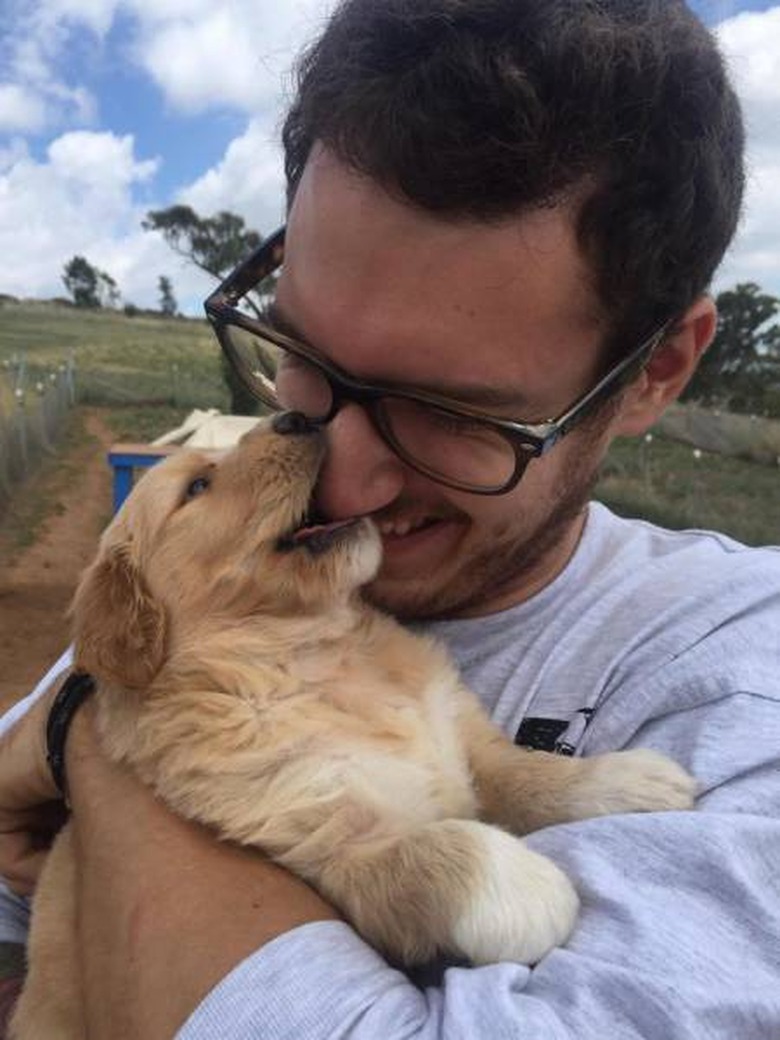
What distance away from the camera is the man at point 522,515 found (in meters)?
1.27

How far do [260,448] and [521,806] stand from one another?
1.08m

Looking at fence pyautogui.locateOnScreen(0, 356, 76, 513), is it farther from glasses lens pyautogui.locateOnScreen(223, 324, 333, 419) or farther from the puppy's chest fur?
the puppy's chest fur

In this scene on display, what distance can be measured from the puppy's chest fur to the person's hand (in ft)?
0.89

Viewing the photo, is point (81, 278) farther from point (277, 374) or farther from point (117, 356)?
point (277, 374)

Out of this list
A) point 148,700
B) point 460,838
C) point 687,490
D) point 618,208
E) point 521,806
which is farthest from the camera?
point 687,490

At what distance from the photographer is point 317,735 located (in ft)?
6.60

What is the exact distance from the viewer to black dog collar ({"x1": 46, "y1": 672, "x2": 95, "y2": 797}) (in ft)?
7.22

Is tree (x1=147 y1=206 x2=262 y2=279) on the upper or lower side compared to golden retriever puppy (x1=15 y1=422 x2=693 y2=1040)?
upper

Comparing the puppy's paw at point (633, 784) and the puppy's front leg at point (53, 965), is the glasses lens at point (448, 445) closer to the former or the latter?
the puppy's paw at point (633, 784)

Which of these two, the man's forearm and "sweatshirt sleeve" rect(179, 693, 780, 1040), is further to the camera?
the man's forearm

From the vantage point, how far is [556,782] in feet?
6.11

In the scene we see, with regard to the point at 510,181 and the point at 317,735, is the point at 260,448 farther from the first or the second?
the point at 510,181

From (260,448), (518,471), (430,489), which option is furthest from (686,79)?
(260,448)

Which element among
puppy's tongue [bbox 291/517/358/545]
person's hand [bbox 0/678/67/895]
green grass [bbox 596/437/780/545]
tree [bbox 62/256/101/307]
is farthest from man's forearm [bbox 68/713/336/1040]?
tree [bbox 62/256/101/307]
